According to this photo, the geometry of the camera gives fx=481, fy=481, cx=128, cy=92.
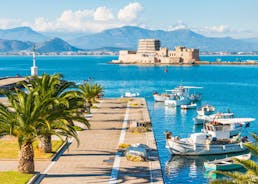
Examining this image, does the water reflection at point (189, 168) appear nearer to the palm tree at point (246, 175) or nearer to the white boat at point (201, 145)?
the white boat at point (201, 145)

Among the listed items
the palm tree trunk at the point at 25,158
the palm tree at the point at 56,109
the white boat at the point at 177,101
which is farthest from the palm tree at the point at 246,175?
the white boat at the point at 177,101

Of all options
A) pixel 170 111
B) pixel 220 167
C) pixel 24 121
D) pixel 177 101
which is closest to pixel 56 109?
pixel 24 121

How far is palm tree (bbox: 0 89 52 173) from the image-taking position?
2967 centimetres

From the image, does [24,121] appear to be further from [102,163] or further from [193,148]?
[193,148]

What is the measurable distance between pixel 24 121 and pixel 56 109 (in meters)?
3.61

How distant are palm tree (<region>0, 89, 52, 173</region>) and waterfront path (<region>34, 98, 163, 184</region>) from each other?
5.46ft

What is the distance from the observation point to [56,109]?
32.8m

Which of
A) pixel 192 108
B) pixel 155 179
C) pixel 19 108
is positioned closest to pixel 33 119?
pixel 19 108

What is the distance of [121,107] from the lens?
74188 millimetres

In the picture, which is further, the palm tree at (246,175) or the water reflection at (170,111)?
the water reflection at (170,111)

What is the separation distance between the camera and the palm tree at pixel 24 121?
2967 centimetres

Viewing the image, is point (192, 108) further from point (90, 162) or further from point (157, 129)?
point (90, 162)

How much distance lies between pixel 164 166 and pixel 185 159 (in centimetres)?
360

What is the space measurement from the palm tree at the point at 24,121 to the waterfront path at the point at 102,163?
166 centimetres
